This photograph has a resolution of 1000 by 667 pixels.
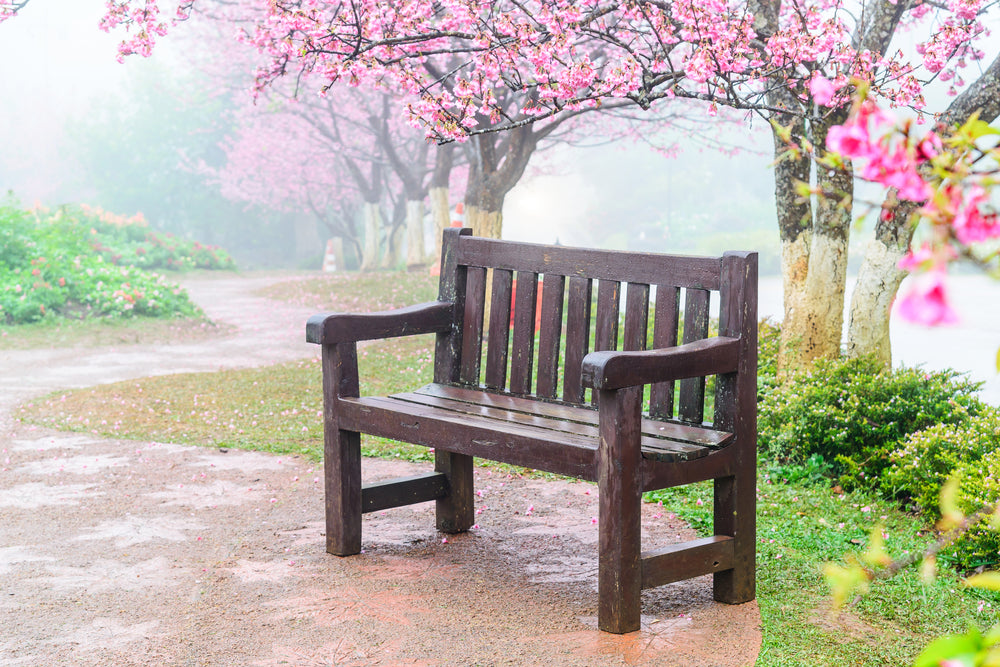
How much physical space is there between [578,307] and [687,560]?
1.03 meters

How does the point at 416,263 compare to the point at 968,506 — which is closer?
the point at 968,506

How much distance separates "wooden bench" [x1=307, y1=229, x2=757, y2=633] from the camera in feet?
10.3

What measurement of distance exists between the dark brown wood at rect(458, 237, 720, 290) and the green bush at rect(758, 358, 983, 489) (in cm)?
201

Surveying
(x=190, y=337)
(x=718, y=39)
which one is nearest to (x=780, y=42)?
(x=718, y=39)

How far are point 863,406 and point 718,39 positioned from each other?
6.72ft

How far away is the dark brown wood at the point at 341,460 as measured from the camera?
3.99 meters

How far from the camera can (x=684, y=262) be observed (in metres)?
3.54

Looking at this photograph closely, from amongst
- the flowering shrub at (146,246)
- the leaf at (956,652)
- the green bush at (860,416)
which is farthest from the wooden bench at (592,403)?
the flowering shrub at (146,246)

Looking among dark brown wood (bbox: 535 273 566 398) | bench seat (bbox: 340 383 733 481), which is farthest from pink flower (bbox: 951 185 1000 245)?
dark brown wood (bbox: 535 273 566 398)

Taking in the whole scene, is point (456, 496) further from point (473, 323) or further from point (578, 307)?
point (578, 307)

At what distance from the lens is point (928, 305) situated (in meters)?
0.87

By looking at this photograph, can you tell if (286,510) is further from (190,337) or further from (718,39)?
(190,337)

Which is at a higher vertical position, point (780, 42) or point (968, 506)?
point (780, 42)

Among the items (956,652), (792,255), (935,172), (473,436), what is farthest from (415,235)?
(956,652)
